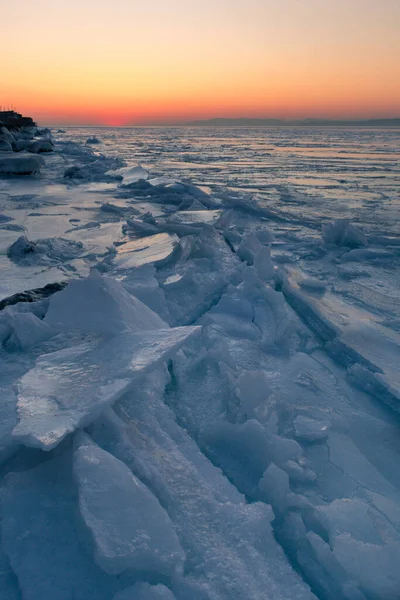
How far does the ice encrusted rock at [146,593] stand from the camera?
3.12 feet

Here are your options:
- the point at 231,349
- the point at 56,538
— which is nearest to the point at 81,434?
→ the point at 56,538

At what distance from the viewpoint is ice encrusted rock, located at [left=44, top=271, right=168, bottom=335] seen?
1.94 metres

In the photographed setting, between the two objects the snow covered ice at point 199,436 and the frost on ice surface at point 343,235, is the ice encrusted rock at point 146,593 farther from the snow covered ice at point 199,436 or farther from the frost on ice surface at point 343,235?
the frost on ice surface at point 343,235

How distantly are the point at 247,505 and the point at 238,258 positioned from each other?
309cm

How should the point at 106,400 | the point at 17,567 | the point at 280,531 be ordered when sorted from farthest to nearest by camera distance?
the point at 106,400, the point at 280,531, the point at 17,567

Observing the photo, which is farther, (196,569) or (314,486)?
(314,486)

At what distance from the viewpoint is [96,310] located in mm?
1974

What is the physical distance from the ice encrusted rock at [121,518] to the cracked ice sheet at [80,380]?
13cm

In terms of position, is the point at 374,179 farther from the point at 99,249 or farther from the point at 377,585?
the point at 377,585

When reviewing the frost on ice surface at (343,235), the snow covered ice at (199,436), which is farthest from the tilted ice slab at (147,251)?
the frost on ice surface at (343,235)

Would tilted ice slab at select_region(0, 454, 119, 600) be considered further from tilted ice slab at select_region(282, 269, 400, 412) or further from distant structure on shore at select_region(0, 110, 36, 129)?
distant structure on shore at select_region(0, 110, 36, 129)

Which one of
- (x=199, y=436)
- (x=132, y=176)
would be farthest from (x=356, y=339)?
(x=132, y=176)

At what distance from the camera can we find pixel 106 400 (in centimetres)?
138

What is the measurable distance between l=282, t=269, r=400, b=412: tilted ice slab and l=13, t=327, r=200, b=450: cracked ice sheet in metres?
1.03
